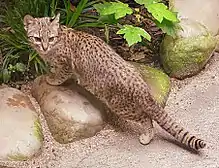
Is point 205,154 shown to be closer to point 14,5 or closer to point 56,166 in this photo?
point 56,166

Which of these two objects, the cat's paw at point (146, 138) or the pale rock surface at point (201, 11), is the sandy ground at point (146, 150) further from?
the pale rock surface at point (201, 11)

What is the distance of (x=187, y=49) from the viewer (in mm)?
3836

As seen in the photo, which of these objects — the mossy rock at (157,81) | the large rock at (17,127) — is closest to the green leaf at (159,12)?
the mossy rock at (157,81)

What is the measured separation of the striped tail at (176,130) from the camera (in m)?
3.28

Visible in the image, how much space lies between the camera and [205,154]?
332cm

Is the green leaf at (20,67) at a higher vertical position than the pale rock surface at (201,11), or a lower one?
lower

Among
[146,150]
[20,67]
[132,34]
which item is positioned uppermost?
[132,34]

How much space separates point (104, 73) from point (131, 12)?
15.6 inches

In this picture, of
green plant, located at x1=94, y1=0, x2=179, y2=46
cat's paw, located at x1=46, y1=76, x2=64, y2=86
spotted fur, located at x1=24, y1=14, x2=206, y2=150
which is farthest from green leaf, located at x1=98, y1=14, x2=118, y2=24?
cat's paw, located at x1=46, y1=76, x2=64, y2=86

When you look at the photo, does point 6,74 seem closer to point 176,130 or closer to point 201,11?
point 176,130

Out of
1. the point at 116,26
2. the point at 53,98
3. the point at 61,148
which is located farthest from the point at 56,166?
the point at 116,26

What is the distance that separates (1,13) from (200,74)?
4.82 feet

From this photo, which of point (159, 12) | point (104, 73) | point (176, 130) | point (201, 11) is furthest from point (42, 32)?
point (201, 11)

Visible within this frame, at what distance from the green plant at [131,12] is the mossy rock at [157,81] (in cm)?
31
